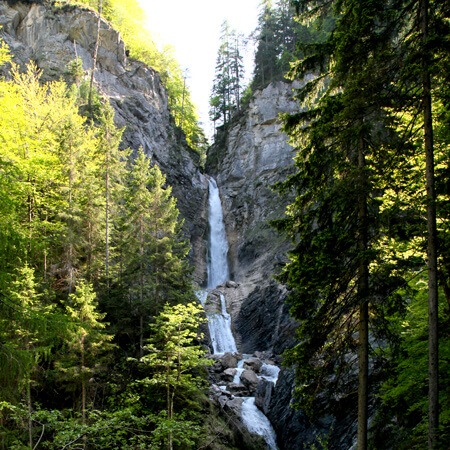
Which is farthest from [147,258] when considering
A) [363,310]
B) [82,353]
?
[363,310]

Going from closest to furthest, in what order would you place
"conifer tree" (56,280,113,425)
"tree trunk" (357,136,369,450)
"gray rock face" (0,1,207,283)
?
"tree trunk" (357,136,369,450), "conifer tree" (56,280,113,425), "gray rock face" (0,1,207,283)

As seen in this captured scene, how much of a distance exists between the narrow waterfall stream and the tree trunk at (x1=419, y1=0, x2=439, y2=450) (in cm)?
1191

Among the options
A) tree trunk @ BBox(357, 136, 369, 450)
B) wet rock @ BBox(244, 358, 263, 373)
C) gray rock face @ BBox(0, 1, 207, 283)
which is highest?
gray rock face @ BBox(0, 1, 207, 283)

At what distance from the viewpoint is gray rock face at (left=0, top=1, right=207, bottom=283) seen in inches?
1433

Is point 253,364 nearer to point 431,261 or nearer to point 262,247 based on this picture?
point 262,247

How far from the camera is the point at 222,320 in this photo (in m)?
30.5

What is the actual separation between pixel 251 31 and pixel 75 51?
29.9 metres

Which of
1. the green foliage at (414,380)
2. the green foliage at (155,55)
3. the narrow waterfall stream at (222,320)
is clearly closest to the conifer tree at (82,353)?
the narrow waterfall stream at (222,320)

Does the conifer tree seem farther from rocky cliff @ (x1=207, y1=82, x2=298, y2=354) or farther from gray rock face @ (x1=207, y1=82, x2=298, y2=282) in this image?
gray rock face @ (x1=207, y1=82, x2=298, y2=282)

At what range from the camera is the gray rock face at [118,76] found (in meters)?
36.4

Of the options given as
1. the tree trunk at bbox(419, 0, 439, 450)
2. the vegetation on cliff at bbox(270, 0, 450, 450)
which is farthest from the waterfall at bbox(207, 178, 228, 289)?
the tree trunk at bbox(419, 0, 439, 450)

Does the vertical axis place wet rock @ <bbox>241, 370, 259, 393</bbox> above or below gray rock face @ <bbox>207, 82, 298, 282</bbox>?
below

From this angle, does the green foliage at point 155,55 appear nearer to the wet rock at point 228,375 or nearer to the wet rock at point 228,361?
the wet rock at point 228,361

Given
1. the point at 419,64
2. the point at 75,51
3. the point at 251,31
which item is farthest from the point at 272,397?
the point at 251,31
